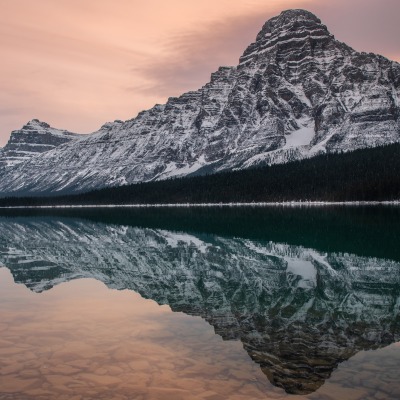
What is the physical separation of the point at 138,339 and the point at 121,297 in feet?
28.0

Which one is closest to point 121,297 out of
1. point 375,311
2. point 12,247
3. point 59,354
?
point 59,354

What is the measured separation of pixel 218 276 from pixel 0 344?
16497mm

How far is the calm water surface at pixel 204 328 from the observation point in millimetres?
12898

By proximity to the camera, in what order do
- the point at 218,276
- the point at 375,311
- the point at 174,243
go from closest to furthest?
the point at 375,311
the point at 218,276
the point at 174,243

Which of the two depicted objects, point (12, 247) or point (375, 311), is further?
point (12, 247)

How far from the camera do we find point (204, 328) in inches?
728

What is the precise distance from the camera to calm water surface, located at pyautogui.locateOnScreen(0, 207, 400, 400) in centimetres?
1290

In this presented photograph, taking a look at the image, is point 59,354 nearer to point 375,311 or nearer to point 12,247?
point 375,311

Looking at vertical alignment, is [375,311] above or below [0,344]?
above

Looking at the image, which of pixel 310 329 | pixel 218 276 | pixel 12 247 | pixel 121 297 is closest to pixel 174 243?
pixel 12 247

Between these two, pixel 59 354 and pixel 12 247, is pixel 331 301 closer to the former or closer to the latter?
pixel 59 354

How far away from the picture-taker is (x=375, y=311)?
2109 centimetres

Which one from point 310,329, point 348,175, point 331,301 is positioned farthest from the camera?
point 348,175

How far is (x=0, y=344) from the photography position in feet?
54.7
